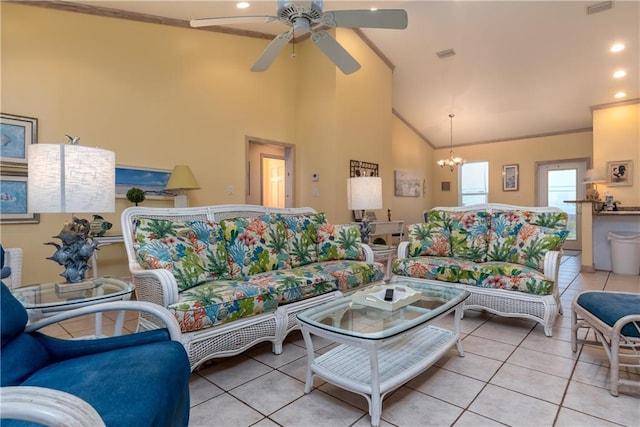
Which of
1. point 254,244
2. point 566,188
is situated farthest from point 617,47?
point 254,244

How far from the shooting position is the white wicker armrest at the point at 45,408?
1.89ft

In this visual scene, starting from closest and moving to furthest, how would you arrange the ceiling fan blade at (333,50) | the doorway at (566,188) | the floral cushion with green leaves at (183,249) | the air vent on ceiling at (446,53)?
the floral cushion with green leaves at (183,249)
the ceiling fan blade at (333,50)
the air vent on ceiling at (446,53)
the doorway at (566,188)

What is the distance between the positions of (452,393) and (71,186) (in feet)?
7.08

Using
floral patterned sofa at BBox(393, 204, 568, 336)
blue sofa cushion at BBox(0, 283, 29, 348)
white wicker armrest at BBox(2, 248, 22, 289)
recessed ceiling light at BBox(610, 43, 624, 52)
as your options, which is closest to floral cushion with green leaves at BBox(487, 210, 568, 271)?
floral patterned sofa at BBox(393, 204, 568, 336)

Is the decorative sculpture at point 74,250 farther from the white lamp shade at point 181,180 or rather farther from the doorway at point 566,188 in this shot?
the doorway at point 566,188

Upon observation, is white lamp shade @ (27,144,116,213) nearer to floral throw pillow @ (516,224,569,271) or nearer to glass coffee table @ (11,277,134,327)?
glass coffee table @ (11,277,134,327)

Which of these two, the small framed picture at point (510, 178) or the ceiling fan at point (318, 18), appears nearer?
the ceiling fan at point (318, 18)

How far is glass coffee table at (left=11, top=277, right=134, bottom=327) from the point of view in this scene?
4.62 feet

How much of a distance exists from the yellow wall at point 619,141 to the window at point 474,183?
260cm

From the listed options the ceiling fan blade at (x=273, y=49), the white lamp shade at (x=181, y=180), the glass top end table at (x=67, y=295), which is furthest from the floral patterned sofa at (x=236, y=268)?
the white lamp shade at (x=181, y=180)

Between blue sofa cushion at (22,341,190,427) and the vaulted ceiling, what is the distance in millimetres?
3653

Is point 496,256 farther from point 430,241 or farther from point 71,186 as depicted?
point 71,186

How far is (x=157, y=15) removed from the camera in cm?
387

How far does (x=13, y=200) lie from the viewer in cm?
311
